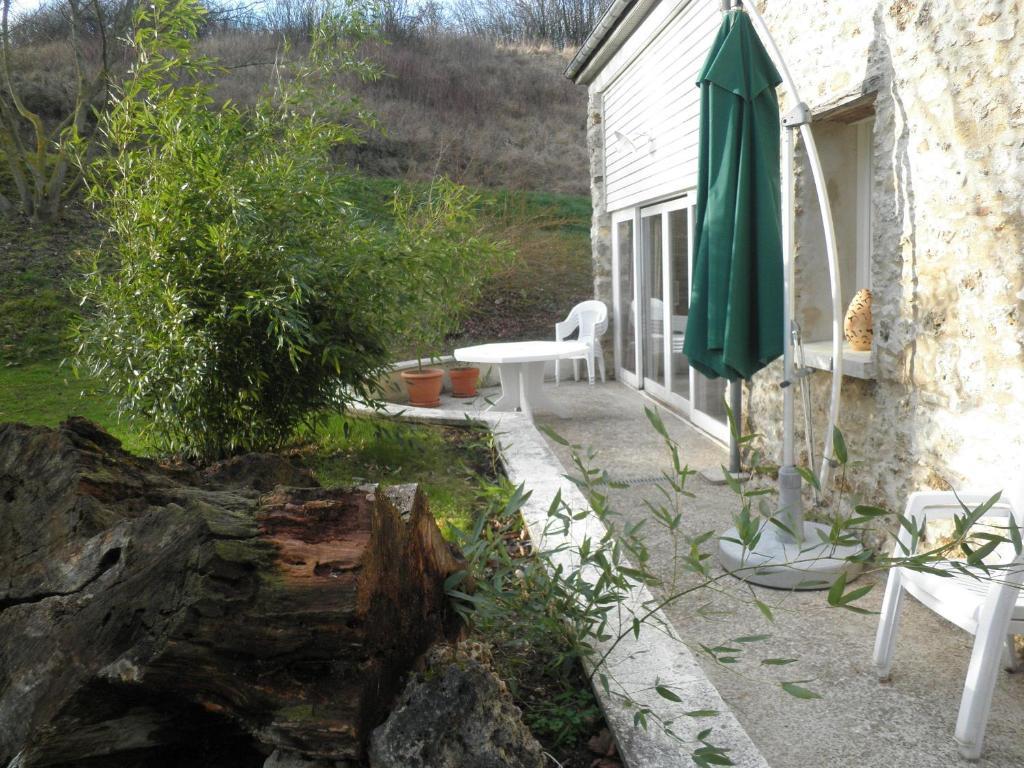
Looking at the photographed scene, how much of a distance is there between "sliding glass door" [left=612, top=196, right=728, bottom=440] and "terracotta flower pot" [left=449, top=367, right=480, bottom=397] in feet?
5.73

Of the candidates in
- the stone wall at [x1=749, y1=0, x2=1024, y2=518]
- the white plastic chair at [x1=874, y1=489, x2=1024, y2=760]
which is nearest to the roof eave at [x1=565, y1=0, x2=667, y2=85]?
the stone wall at [x1=749, y1=0, x2=1024, y2=518]

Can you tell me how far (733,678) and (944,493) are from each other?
0.94 meters

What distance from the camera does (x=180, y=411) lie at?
4.32 meters

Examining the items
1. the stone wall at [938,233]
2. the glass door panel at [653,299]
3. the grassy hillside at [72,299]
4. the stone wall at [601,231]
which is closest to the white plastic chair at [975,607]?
the stone wall at [938,233]

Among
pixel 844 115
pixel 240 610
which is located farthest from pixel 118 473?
pixel 844 115

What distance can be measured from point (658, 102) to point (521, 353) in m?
2.57

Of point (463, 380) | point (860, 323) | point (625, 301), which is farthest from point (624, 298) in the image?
point (860, 323)

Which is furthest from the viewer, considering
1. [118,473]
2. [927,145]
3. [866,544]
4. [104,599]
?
[866,544]

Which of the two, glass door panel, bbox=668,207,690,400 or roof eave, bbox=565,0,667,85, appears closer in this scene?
glass door panel, bbox=668,207,690,400

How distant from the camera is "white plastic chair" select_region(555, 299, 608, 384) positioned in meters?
9.57

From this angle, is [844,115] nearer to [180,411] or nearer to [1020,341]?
[1020,341]

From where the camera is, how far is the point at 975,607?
7.68 ft

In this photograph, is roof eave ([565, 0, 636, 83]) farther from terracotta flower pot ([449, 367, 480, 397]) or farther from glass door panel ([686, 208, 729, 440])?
terracotta flower pot ([449, 367, 480, 397])

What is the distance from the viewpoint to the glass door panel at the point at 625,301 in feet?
30.0
